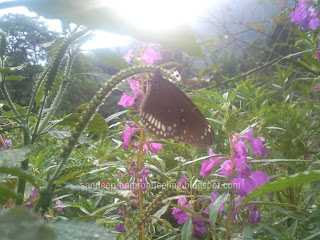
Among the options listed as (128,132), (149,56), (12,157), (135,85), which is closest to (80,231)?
(12,157)

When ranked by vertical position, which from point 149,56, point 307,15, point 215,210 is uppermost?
point 307,15

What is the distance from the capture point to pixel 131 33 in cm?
24

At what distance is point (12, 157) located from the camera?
0.48 meters

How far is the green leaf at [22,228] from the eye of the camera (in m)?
0.17

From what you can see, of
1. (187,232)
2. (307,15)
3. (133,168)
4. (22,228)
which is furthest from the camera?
(307,15)

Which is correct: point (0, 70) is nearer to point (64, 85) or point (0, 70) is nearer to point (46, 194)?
point (64, 85)

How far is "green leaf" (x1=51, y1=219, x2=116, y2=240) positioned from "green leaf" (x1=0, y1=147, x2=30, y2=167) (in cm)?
21

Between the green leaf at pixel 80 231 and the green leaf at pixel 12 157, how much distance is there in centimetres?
21

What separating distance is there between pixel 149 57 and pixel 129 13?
106 centimetres

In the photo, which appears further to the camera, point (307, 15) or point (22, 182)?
point (307, 15)

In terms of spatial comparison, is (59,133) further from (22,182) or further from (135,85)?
(135,85)

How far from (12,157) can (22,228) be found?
0.36m

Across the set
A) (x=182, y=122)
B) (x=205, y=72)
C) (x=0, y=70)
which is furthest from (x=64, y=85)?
(x=205, y=72)

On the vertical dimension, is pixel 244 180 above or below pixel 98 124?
below
